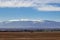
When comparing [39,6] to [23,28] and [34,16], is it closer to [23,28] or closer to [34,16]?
[34,16]

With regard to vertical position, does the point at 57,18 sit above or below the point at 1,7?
below

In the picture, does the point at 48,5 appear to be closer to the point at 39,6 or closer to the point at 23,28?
the point at 39,6

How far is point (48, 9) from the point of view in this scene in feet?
5.03

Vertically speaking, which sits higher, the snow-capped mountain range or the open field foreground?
the snow-capped mountain range

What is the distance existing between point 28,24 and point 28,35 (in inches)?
2.8

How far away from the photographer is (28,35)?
1498mm

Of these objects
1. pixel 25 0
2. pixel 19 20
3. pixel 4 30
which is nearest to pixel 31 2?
pixel 25 0

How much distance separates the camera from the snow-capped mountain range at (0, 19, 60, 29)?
1491 mm

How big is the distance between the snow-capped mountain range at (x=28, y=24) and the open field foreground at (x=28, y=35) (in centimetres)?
4

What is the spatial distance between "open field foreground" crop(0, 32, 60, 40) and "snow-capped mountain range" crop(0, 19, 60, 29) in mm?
45

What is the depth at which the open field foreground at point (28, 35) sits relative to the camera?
1.49 m

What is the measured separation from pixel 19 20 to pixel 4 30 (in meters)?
0.12

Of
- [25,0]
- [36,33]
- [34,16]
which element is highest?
[25,0]

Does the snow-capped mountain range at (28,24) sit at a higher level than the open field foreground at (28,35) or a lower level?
higher
